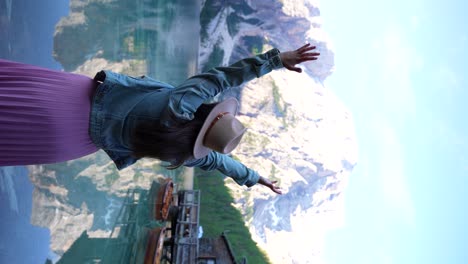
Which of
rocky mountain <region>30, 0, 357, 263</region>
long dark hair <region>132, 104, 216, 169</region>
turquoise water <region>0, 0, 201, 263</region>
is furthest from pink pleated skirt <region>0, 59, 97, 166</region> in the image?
rocky mountain <region>30, 0, 357, 263</region>

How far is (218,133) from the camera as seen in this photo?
1363mm

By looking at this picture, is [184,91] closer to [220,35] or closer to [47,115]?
[47,115]

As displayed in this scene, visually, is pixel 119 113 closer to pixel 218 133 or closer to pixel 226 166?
pixel 218 133

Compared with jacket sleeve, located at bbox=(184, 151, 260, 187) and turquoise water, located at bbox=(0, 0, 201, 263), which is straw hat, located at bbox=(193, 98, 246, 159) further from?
turquoise water, located at bbox=(0, 0, 201, 263)

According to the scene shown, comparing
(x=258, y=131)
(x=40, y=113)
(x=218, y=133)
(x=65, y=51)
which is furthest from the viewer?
(x=258, y=131)

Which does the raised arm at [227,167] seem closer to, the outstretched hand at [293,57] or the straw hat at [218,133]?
the straw hat at [218,133]

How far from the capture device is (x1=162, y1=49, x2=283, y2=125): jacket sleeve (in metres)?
1.26

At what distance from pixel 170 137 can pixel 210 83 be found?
26 cm

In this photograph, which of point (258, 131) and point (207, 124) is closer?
point (207, 124)

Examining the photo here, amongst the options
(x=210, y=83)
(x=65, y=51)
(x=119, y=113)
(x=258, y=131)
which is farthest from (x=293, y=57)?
(x=258, y=131)

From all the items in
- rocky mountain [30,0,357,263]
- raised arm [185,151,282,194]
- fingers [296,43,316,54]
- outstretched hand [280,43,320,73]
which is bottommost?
raised arm [185,151,282,194]

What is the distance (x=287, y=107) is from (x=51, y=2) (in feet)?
75.7

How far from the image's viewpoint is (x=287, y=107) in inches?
982

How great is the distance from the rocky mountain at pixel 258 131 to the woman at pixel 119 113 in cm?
109
